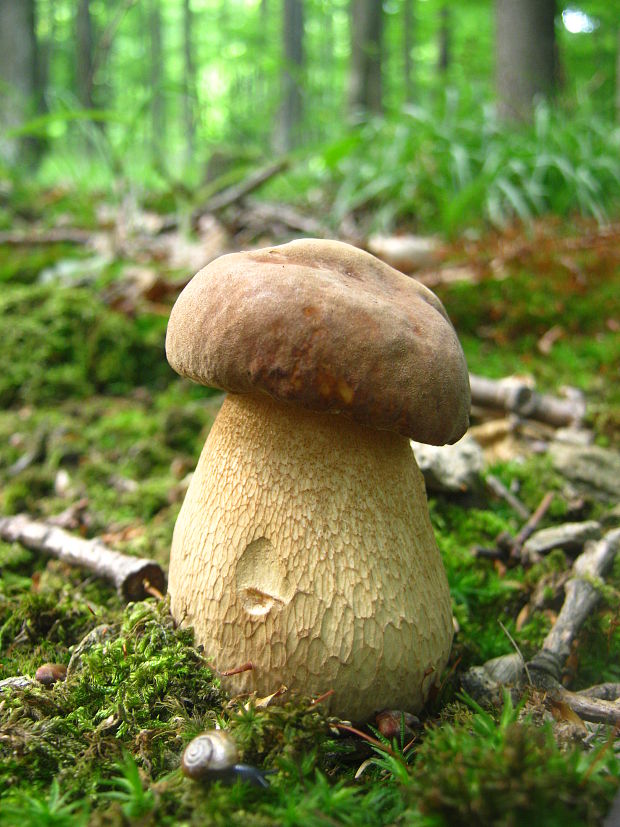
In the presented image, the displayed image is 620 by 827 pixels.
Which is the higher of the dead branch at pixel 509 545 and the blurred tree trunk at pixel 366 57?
the blurred tree trunk at pixel 366 57

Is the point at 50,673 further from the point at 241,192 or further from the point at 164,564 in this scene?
the point at 241,192

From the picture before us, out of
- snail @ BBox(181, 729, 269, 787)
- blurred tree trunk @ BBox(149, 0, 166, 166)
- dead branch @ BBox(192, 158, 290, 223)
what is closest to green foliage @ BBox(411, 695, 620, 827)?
snail @ BBox(181, 729, 269, 787)

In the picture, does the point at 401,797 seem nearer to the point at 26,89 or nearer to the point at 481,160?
the point at 481,160

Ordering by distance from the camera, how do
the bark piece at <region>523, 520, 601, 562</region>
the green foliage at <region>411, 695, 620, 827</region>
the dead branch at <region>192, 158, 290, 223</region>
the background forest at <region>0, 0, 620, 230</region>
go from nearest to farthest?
the green foliage at <region>411, 695, 620, 827</region> < the bark piece at <region>523, 520, 601, 562</region> < the background forest at <region>0, 0, 620, 230</region> < the dead branch at <region>192, 158, 290, 223</region>

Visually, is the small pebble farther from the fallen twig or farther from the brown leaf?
the fallen twig

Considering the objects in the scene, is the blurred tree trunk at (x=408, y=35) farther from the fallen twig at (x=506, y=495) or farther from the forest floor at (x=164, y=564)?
the fallen twig at (x=506, y=495)

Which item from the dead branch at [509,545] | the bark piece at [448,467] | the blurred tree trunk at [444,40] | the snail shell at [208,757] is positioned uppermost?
the blurred tree trunk at [444,40]

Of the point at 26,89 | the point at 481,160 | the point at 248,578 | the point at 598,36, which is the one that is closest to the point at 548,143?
the point at 481,160

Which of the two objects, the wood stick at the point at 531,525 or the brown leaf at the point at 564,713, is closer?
the brown leaf at the point at 564,713

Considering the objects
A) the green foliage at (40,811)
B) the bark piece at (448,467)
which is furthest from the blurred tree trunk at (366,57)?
the green foliage at (40,811)
